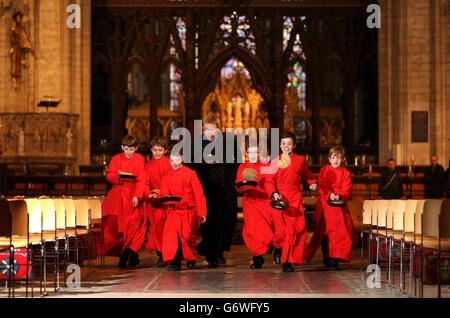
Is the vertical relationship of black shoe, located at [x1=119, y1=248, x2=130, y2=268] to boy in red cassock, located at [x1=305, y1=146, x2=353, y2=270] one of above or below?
below

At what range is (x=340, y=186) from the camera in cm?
977

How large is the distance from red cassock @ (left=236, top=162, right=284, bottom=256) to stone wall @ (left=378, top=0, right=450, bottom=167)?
11.4 meters

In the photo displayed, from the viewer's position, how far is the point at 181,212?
9562 millimetres

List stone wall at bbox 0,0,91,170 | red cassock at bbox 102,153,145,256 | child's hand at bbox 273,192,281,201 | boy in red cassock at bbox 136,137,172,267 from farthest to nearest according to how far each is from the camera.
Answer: stone wall at bbox 0,0,91,170 < boy in red cassock at bbox 136,137,172,267 < red cassock at bbox 102,153,145,256 < child's hand at bbox 273,192,281,201

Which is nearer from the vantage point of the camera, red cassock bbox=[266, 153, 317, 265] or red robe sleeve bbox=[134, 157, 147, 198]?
red cassock bbox=[266, 153, 317, 265]

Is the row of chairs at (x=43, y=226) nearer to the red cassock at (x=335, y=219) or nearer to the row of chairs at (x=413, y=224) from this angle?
the red cassock at (x=335, y=219)

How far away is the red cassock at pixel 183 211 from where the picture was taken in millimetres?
9469

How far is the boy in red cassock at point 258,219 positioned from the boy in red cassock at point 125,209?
143 centimetres

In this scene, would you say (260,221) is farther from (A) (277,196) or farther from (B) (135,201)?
(B) (135,201)

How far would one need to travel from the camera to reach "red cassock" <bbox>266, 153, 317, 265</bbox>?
9375 millimetres

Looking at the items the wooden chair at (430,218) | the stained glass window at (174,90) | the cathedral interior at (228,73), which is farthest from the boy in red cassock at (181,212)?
the stained glass window at (174,90)

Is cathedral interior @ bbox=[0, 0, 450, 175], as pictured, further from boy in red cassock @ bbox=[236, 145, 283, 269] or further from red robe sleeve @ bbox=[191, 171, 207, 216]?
boy in red cassock @ bbox=[236, 145, 283, 269]

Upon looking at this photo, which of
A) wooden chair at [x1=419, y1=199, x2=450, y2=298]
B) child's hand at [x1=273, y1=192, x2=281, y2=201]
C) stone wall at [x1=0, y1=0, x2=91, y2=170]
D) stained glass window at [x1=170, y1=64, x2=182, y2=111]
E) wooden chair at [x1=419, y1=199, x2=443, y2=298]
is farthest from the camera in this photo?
stained glass window at [x1=170, y1=64, x2=182, y2=111]

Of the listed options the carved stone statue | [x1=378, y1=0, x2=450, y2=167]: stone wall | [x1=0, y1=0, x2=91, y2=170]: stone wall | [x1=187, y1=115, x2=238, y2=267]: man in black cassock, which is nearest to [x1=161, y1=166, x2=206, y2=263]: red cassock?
[x1=187, y1=115, x2=238, y2=267]: man in black cassock
